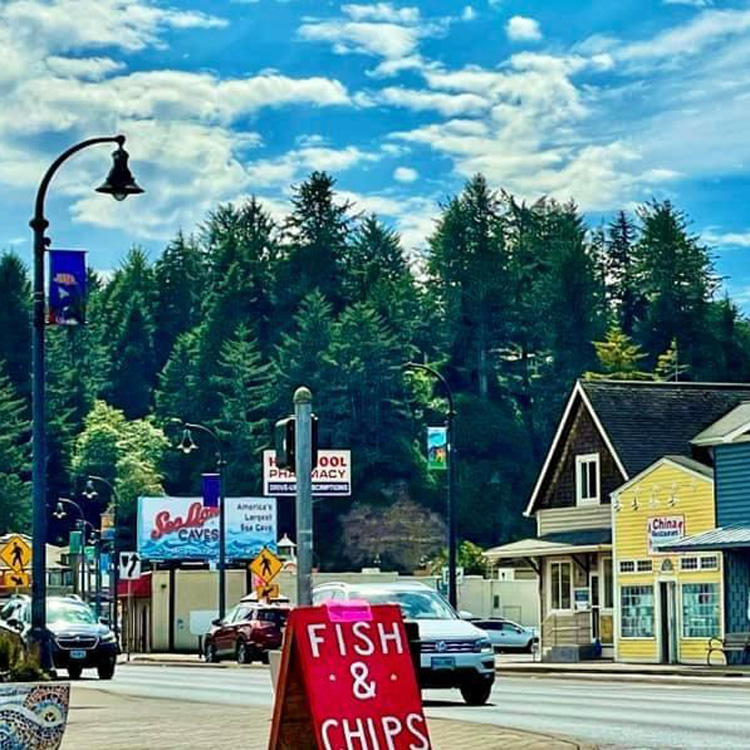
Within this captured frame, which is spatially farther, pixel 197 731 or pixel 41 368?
pixel 41 368

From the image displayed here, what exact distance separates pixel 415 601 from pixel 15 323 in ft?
474

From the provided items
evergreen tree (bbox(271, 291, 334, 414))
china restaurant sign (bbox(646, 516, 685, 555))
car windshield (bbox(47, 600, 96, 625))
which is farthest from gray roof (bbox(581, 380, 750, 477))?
evergreen tree (bbox(271, 291, 334, 414))

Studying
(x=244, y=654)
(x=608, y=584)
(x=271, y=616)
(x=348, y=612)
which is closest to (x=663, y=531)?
(x=608, y=584)

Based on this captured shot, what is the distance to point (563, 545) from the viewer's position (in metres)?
57.0

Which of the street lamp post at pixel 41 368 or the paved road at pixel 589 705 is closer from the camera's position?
the paved road at pixel 589 705

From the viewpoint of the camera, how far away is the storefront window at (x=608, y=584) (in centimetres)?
5591

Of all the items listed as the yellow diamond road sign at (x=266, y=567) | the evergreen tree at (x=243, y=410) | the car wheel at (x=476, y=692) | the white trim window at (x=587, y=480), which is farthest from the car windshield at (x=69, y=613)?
the evergreen tree at (x=243, y=410)

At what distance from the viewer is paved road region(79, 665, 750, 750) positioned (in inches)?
792

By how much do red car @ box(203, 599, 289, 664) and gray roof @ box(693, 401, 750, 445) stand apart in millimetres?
12007

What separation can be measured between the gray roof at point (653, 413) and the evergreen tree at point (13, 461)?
94508 millimetres

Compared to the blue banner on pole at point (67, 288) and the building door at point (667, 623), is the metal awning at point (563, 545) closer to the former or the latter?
the building door at point (667, 623)

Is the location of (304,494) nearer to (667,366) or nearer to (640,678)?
(640,678)

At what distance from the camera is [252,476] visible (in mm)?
142750

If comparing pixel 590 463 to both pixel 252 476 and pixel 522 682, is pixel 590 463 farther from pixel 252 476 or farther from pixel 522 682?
pixel 252 476
